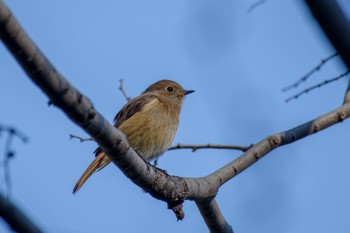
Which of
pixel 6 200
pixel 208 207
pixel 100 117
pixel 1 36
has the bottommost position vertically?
pixel 208 207

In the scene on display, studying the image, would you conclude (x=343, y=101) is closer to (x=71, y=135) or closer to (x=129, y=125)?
(x=71, y=135)

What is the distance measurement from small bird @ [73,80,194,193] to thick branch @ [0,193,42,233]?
5.12 meters

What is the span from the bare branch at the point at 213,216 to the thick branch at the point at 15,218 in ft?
10.7

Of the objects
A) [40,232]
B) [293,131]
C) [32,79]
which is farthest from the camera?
[293,131]

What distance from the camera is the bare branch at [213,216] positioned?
15.7 ft

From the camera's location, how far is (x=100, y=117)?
10.4 ft

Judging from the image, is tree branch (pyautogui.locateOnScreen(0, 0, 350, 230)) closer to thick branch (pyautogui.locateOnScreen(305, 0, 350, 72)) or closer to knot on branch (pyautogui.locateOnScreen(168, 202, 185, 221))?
knot on branch (pyautogui.locateOnScreen(168, 202, 185, 221))

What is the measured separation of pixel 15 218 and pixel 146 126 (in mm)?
5823

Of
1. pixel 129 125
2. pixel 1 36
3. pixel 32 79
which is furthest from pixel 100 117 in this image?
pixel 129 125

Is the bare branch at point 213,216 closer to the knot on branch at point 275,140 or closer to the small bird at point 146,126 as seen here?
the knot on branch at point 275,140

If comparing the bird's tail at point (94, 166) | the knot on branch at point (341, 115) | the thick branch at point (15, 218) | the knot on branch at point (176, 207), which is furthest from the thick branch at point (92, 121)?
the bird's tail at point (94, 166)

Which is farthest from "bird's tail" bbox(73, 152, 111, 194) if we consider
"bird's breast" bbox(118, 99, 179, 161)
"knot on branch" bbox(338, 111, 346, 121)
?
"knot on branch" bbox(338, 111, 346, 121)

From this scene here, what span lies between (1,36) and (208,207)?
3.06 m

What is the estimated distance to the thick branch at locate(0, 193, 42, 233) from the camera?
5.25 ft
